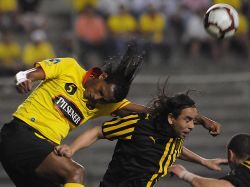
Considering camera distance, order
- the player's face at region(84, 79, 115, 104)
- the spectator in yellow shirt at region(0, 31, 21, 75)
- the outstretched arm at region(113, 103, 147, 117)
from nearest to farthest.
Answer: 1. the player's face at region(84, 79, 115, 104)
2. the outstretched arm at region(113, 103, 147, 117)
3. the spectator in yellow shirt at region(0, 31, 21, 75)

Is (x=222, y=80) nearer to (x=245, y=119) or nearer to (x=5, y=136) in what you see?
(x=245, y=119)

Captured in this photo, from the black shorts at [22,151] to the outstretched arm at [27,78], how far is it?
0.43 m

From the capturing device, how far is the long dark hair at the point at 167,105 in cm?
657

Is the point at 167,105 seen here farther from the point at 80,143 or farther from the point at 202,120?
the point at 80,143

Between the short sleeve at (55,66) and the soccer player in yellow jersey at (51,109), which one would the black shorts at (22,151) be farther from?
the short sleeve at (55,66)

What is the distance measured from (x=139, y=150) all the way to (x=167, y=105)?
43cm

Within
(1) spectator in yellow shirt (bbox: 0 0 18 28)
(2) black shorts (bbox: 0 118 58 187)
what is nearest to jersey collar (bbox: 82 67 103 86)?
(2) black shorts (bbox: 0 118 58 187)

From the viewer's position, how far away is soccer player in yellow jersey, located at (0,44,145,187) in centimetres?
666

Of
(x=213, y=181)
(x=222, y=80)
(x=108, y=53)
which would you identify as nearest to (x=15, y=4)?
(x=108, y=53)

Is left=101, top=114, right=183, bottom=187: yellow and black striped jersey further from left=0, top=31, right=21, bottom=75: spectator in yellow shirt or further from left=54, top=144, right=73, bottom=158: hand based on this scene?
left=0, top=31, right=21, bottom=75: spectator in yellow shirt

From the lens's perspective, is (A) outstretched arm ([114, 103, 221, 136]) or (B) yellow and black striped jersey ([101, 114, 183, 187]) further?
(A) outstretched arm ([114, 103, 221, 136])

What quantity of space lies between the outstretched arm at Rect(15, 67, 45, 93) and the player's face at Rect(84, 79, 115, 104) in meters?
0.39

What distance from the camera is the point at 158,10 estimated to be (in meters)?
14.2

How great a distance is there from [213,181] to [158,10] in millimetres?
8273
